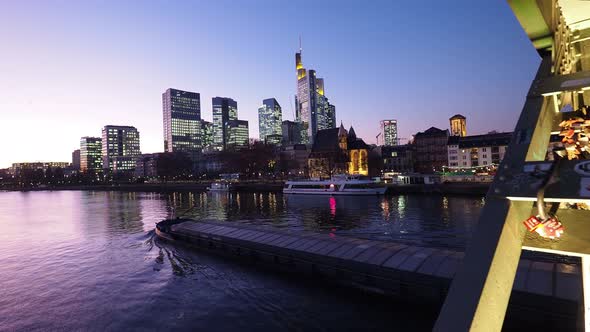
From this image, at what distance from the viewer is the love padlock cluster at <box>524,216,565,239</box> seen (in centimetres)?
444

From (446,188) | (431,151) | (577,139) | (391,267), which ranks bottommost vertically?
(446,188)

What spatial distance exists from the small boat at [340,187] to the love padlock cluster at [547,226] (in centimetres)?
9054

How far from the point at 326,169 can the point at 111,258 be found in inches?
5733

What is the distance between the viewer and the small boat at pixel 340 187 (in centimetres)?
9425

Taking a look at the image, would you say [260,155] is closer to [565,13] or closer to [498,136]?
[498,136]

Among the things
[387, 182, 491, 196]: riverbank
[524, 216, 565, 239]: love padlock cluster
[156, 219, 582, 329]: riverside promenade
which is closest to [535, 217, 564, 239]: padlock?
[524, 216, 565, 239]: love padlock cluster

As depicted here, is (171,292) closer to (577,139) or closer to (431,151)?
(577,139)

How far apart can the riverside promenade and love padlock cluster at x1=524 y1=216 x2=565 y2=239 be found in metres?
12.8

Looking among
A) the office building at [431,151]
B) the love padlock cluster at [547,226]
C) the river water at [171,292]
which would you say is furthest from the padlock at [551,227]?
the office building at [431,151]

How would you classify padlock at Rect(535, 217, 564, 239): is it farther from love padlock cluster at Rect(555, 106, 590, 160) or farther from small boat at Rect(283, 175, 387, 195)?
small boat at Rect(283, 175, 387, 195)

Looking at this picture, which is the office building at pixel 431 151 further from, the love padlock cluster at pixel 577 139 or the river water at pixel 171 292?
the love padlock cluster at pixel 577 139

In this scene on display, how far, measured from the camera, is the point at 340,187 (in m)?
97.8

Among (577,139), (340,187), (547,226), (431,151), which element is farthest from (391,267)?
(431,151)

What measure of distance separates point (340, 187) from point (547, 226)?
308ft
